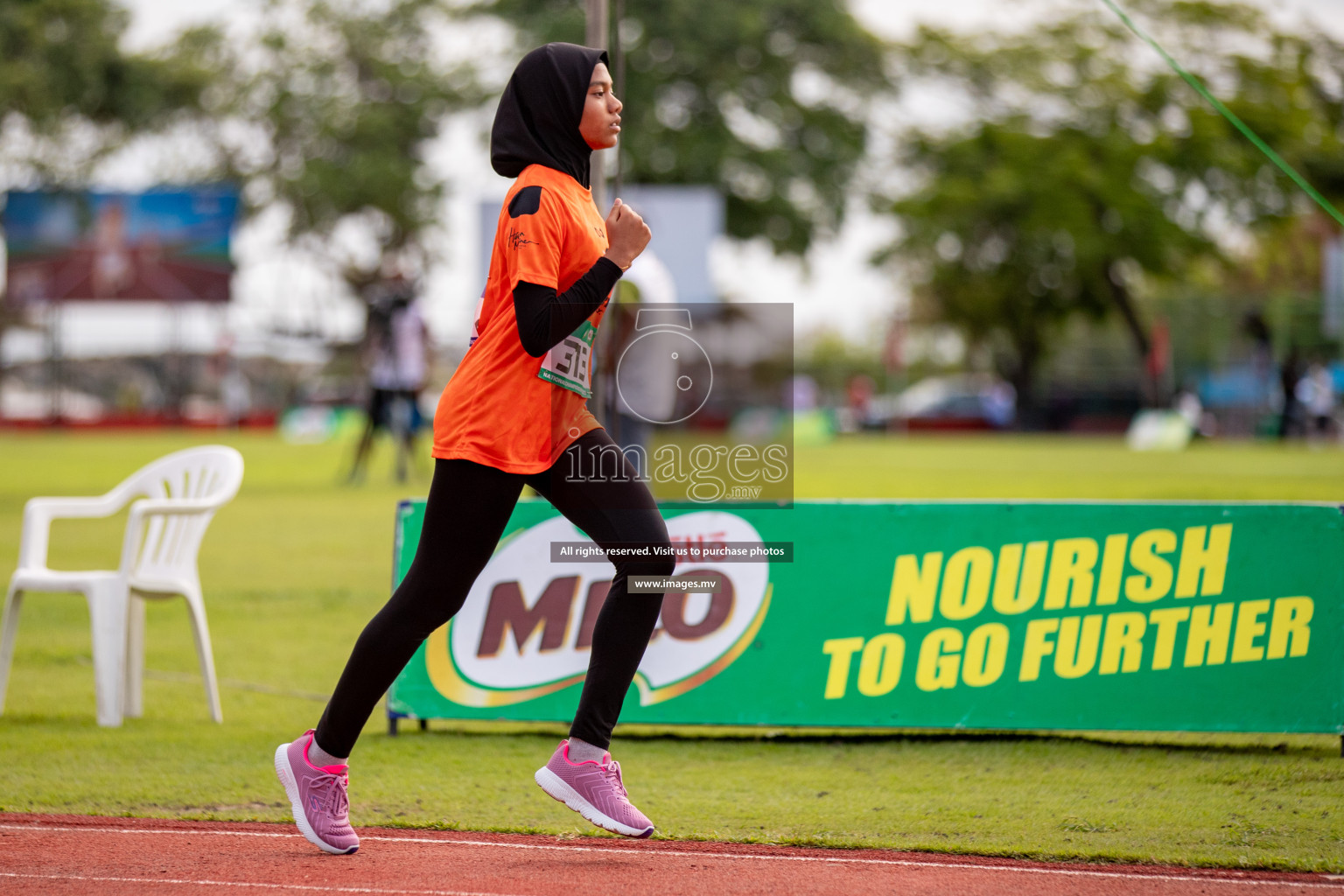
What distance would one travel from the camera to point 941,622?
5191mm

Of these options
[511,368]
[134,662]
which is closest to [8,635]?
[134,662]

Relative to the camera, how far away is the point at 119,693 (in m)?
5.54

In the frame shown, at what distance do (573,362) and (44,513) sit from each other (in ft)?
10.3

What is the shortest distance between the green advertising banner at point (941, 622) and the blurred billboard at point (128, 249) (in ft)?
124

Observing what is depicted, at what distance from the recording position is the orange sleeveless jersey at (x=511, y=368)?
11.5 feet

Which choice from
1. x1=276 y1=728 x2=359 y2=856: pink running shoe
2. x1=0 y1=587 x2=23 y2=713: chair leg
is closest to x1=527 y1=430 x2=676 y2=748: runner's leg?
x1=276 y1=728 x2=359 y2=856: pink running shoe

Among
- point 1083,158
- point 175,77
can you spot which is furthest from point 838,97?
point 175,77

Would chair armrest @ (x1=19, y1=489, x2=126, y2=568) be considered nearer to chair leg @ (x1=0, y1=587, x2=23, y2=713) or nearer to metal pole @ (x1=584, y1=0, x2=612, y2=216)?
chair leg @ (x1=0, y1=587, x2=23, y2=713)

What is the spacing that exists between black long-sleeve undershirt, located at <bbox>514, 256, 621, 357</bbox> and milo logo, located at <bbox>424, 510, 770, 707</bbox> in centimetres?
186

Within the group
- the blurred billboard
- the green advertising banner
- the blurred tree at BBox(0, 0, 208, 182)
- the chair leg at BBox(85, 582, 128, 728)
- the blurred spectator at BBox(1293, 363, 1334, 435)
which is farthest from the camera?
the blurred billboard

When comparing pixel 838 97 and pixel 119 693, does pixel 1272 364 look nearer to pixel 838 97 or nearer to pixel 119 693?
pixel 838 97

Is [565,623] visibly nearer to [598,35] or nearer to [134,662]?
[134,662]

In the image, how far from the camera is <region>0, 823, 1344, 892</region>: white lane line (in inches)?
143

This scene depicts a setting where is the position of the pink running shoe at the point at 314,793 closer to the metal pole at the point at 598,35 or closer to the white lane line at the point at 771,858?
the white lane line at the point at 771,858
